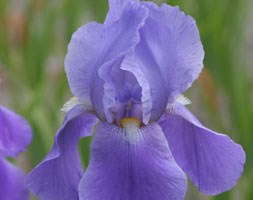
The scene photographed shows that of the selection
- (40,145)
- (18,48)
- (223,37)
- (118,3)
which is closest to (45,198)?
(118,3)

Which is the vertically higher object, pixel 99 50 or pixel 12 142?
pixel 99 50

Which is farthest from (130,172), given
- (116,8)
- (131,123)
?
(116,8)

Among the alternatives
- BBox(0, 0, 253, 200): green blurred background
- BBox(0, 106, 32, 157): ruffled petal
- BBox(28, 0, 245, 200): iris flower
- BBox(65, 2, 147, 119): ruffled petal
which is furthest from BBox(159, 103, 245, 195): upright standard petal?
BBox(0, 0, 253, 200): green blurred background

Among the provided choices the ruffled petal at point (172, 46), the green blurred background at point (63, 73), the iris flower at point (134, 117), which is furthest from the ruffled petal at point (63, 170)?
the green blurred background at point (63, 73)

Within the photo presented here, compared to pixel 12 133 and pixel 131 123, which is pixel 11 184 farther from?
pixel 131 123

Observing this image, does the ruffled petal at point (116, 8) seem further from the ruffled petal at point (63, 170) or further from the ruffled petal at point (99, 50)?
the ruffled petal at point (63, 170)

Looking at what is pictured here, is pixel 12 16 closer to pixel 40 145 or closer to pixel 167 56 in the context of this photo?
pixel 40 145

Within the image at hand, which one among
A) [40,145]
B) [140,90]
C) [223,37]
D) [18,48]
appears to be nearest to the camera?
[140,90]
